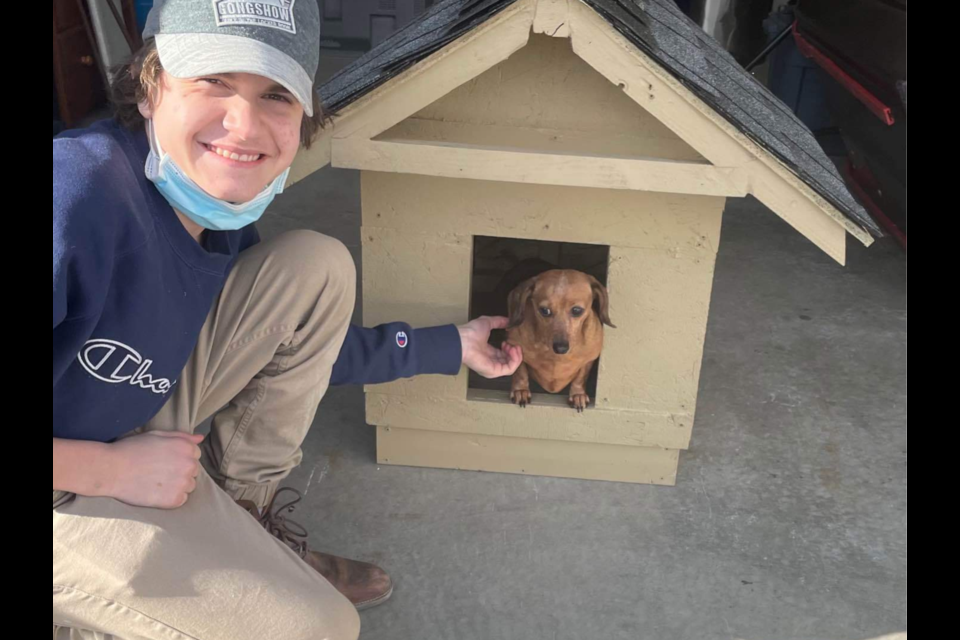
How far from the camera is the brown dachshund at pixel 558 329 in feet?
7.02

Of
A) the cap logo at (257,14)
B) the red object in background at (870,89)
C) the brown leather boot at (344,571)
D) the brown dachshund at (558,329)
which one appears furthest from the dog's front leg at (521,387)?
the red object in background at (870,89)

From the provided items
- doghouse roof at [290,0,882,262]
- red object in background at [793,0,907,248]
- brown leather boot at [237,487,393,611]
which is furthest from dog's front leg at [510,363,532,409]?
red object in background at [793,0,907,248]

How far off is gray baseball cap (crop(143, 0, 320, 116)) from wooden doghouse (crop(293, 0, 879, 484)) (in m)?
0.34

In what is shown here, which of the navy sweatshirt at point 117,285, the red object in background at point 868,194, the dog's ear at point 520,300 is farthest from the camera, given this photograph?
the red object in background at point 868,194

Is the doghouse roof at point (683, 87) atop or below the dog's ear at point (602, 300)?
atop

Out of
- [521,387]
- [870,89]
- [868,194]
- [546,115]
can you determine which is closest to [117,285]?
[546,115]

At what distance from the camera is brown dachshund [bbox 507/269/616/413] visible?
214cm

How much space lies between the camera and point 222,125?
1.49 metres

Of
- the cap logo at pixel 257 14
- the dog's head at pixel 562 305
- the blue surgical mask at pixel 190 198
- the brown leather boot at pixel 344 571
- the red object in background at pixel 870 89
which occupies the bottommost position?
the brown leather boot at pixel 344 571

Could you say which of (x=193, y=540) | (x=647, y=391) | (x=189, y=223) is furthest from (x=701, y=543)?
(x=189, y=223)

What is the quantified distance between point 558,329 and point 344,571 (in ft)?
2.43

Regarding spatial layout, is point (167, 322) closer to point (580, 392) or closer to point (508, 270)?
point (580, 392)

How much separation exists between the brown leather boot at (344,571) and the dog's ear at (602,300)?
31.0 inches

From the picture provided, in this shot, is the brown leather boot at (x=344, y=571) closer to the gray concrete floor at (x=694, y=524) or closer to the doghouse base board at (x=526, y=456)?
the gray concrete floor at (x=694, y=524)
